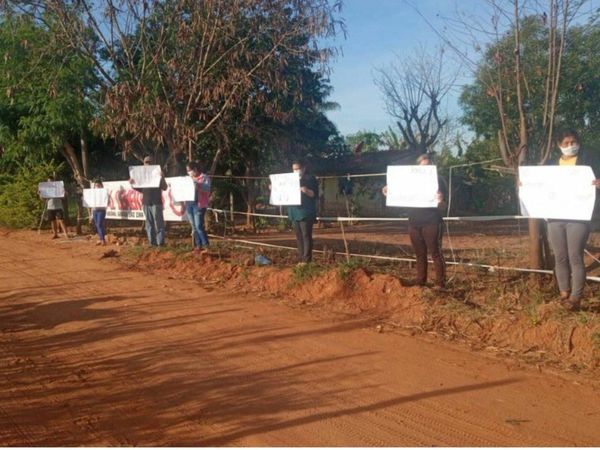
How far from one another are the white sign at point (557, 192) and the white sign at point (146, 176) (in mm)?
7306

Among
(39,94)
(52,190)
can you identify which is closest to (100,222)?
(52,190)

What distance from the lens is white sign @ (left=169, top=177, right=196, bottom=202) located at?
35.2 ft

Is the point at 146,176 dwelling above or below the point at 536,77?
below

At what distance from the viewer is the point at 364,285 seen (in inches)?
294

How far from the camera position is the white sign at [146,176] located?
1161cm

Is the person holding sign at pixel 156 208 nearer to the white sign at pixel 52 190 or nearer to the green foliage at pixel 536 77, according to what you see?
the white sign at pixel 52 190

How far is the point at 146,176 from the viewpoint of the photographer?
11688mm

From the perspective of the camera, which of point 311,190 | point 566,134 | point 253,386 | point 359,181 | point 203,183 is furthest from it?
point 359,181

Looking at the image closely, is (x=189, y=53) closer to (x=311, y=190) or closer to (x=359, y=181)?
(x=311, y=190)

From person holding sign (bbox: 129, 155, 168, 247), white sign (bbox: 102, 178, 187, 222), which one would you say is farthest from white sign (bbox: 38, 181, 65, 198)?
person holding sign (bbox: 129, 155, 168, 247)

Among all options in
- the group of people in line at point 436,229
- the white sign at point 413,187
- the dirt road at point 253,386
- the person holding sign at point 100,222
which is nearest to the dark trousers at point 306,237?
the group of people in line at point 436,229

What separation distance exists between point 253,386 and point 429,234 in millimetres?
3310

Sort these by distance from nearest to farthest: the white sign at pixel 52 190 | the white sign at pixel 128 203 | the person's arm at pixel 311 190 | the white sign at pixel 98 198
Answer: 1. the person's arm at pixel 311 190
2. the white sign at pixel 128 203
3. the white sign at pixel 98 198
4. the white sign at pixel 52 190

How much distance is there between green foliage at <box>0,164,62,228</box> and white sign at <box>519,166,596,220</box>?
1416cm
